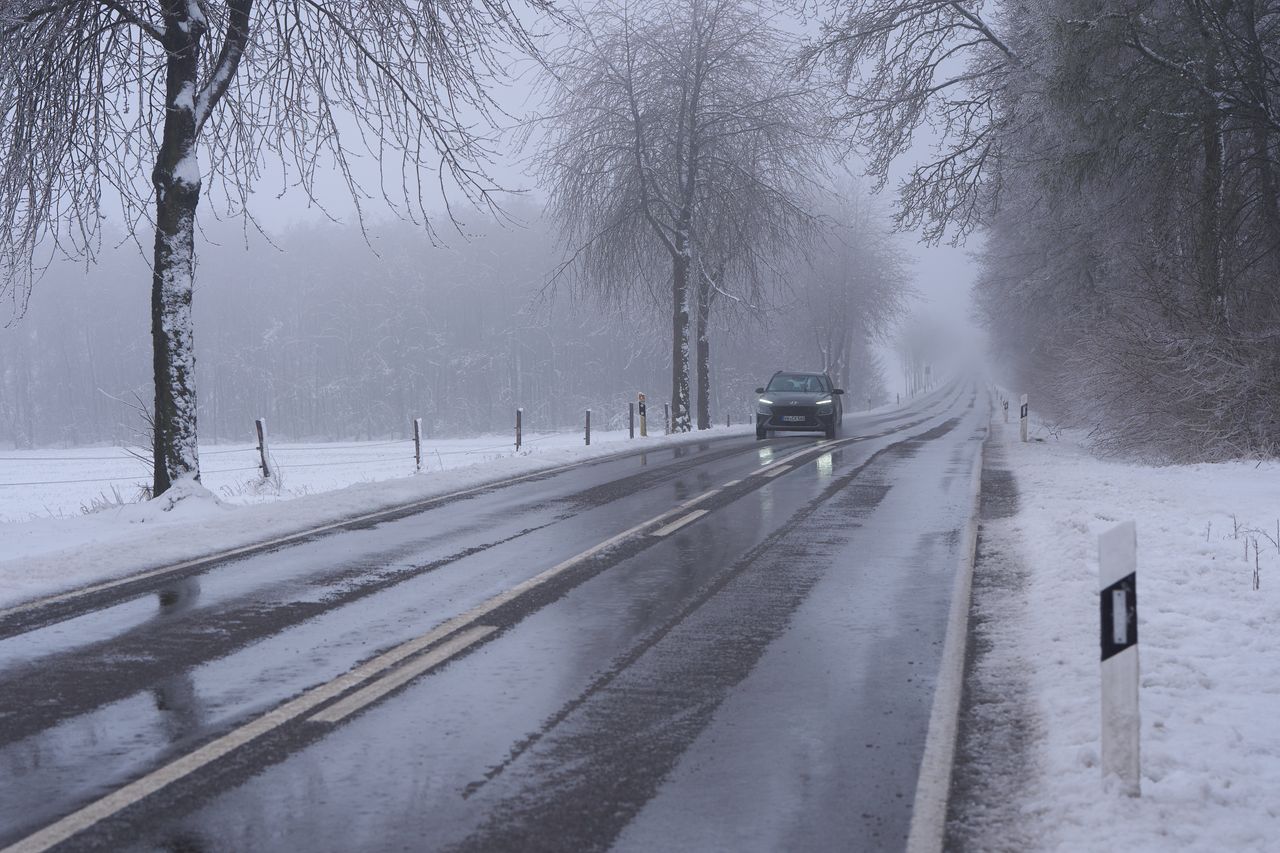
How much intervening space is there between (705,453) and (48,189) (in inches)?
474

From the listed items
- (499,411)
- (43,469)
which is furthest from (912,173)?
(499,411)

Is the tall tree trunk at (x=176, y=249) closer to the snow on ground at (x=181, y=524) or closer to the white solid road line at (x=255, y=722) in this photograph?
the snow on ground at (x=181, y=524)

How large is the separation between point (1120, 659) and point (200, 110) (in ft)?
38.6

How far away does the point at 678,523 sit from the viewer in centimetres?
1020

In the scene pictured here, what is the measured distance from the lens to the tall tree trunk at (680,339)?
29.3m

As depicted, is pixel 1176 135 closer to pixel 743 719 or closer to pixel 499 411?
pixel 743 719

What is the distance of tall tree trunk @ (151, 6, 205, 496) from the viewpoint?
11.9 m

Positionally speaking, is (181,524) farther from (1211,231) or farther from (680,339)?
(680,339)

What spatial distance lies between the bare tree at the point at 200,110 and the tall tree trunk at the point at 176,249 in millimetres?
16

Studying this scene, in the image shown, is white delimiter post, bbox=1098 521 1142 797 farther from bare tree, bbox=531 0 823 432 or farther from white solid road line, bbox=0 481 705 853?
bare tree, bbox=531 0 823 432

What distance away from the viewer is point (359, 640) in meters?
5.81

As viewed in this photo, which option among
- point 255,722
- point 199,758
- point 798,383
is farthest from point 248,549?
point 798,383

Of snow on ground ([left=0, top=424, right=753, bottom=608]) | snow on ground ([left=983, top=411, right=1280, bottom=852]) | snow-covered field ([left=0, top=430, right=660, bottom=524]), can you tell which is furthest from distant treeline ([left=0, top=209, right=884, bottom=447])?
snow on ground ([left=983, top=411, right=1280, bottom=852])

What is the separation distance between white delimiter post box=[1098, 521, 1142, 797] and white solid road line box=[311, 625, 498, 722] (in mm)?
3077
